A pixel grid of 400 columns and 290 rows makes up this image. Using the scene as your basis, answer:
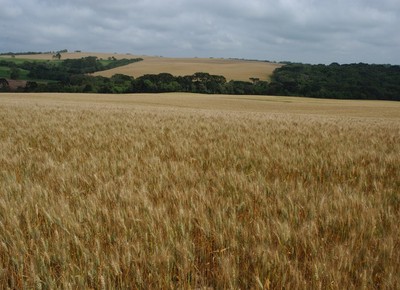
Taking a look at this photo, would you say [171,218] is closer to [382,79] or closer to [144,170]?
[144,170]

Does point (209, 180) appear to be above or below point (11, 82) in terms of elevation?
below

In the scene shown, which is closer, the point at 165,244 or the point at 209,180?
the point at 165,244

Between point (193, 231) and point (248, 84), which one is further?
point (248, 84)

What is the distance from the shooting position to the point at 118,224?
1.77 m

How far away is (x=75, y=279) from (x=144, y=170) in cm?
180

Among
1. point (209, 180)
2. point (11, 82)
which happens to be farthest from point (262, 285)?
point (11, 82)

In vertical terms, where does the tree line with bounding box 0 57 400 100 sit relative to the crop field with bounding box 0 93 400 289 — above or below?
above

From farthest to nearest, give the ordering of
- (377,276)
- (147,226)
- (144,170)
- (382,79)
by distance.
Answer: (382,79)
(144,170)
(147,226)
(377,276)

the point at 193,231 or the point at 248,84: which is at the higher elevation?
the point at 248,84

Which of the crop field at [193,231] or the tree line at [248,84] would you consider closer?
the crop field at [193,231]

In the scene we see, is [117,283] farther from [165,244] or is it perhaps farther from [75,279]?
[165,244]

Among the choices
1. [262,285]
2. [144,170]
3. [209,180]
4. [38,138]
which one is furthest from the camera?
[38,138]

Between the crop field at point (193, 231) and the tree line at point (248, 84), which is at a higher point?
the tree line at point (248, 84)

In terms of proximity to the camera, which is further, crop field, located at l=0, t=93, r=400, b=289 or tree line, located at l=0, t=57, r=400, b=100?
tree line, located at l=0, t=57, r=400, b=100
